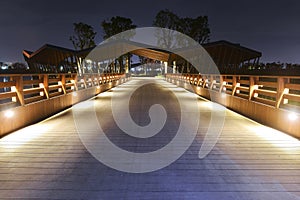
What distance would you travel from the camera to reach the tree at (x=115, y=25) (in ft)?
137

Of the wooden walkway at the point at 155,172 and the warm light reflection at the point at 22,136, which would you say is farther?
the warm light reflection at the point at 22,136

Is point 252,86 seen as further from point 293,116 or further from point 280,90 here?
point 293,116

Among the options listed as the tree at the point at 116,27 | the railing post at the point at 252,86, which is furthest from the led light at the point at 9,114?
the tree at the point at 116,27

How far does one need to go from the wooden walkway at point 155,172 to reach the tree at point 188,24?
42267 mm

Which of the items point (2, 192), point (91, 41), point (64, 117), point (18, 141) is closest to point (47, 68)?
point (91, 41)

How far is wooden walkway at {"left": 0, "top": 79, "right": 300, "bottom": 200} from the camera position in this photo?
2775mm

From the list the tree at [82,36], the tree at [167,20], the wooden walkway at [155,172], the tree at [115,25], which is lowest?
the wooden walkway at [155,172]

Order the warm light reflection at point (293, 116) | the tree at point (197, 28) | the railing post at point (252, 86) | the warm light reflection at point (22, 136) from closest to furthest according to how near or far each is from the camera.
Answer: the warm light reflection at point (22, 136) → the warm light reflection at point (293, 116) → the railing post at point (252, 86) → the tree at point (197, 28)

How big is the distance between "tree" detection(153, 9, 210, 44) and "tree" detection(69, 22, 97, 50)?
13.2 m

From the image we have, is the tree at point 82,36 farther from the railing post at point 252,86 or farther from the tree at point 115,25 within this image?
the railing post at point 252,86

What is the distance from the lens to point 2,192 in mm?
2766

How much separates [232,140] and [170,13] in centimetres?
4380

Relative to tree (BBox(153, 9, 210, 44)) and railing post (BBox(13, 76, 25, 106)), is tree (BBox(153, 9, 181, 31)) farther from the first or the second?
railing post (BBox(13, 76, 25, 106))

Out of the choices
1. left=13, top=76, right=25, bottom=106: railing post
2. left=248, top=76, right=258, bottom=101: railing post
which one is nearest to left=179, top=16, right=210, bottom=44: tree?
left=248, top=76, right=258, bottom=101: railing post
